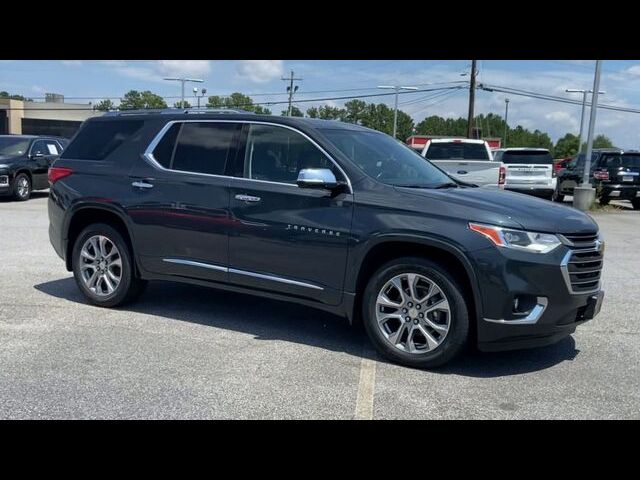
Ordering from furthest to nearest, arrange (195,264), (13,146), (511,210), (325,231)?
(13,146)
(195,264)
(325,231)
(511,210)

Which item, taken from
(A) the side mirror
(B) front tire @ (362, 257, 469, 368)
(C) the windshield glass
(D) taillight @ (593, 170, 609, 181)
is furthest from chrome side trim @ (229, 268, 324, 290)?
(D) taillight @ (593, 170, 609, 181)

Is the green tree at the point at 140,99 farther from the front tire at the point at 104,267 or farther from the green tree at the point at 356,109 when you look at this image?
the front tire at the point at 104,267

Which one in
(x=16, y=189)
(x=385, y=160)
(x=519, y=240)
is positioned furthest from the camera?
(x=16, y=189)

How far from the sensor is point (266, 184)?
5.46m

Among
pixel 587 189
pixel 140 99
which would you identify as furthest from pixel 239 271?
pixel 140 99

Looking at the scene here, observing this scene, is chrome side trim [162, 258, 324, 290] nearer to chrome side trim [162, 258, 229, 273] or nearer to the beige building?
chrome side trim [162, 258, 229, 273]

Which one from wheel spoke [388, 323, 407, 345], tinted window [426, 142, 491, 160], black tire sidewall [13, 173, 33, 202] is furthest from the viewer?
black tire sidewall [13, 173, 33, 202]

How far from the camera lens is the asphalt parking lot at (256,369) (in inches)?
160

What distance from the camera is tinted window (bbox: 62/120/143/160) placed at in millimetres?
6402

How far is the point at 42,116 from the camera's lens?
72438 mm

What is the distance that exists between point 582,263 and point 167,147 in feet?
12.6

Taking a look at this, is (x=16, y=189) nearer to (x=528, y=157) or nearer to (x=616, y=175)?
(x=528, y=157)

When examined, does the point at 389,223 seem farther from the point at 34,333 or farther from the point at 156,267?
the point at 34,333

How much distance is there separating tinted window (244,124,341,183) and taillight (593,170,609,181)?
17449 millimetres
